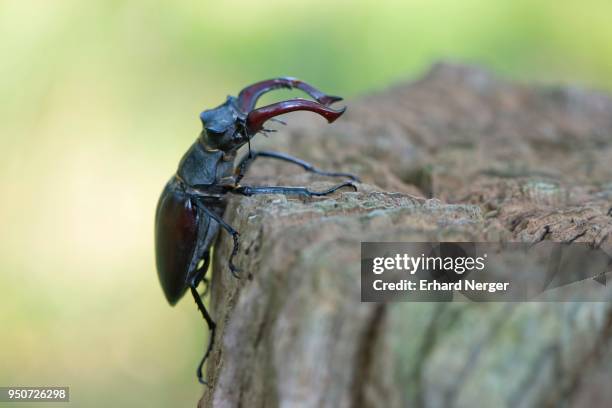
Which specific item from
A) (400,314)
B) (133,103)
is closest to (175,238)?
(400,314)

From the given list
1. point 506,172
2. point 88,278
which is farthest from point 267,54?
point 506,172

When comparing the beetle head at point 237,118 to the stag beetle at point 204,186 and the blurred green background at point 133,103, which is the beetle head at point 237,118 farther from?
the blurred green background at point 133,103

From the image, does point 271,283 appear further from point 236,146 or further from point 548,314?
point 236,146

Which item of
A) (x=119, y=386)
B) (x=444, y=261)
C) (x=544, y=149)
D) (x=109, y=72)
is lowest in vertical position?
(x=119, y=386)

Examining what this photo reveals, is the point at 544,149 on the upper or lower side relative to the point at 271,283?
upper

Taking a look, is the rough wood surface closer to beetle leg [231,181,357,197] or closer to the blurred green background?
beetle leg [231,181,357,197]

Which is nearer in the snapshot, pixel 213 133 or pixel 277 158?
pixel 213 133

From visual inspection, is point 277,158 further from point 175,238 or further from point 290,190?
point 290,190
